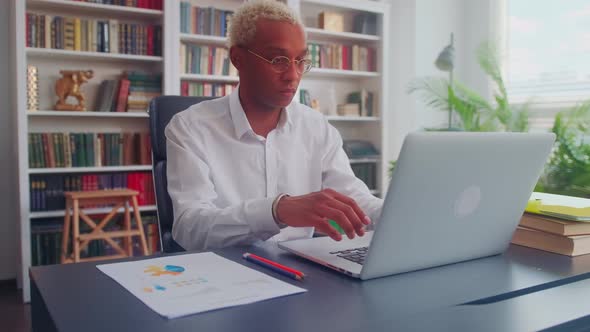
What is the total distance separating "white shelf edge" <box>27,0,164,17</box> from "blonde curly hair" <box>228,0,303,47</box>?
6.39ft

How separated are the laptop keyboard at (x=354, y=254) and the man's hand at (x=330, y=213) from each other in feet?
0.15

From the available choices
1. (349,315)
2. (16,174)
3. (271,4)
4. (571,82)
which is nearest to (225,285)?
(349,315)

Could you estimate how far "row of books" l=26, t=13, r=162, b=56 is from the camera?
310cm

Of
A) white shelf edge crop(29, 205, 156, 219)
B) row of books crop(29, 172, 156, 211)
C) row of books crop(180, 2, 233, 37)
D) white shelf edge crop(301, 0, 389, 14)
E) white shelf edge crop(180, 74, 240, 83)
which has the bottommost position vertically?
white shelf edge crop(29, 205, 156, 219)

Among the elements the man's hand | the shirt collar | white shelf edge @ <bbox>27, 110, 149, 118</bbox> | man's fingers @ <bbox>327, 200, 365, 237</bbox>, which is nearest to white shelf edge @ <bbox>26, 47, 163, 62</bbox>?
white shelf edge @ <bbox>27, 110, 149, 118</bbox>

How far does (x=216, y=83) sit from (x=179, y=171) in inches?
94.5

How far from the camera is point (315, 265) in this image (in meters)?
0.93

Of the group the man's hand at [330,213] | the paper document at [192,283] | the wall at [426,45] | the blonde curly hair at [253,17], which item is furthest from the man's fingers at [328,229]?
the wall at [426,45]

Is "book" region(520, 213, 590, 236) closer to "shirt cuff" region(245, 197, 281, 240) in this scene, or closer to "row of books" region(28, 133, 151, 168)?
"shirt cuff" region(245, 197, 281, 240)

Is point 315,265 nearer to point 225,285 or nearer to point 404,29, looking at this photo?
point 225,285

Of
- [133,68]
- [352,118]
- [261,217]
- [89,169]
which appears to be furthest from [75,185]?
[261,217]

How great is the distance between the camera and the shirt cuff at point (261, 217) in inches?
42.4

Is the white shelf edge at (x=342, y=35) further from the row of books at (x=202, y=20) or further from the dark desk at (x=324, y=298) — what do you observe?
the dark desk at (x=324, y=298)

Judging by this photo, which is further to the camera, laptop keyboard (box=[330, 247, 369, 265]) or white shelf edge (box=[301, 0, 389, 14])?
white shelf edge (box=[301, 0, 389, 14])
